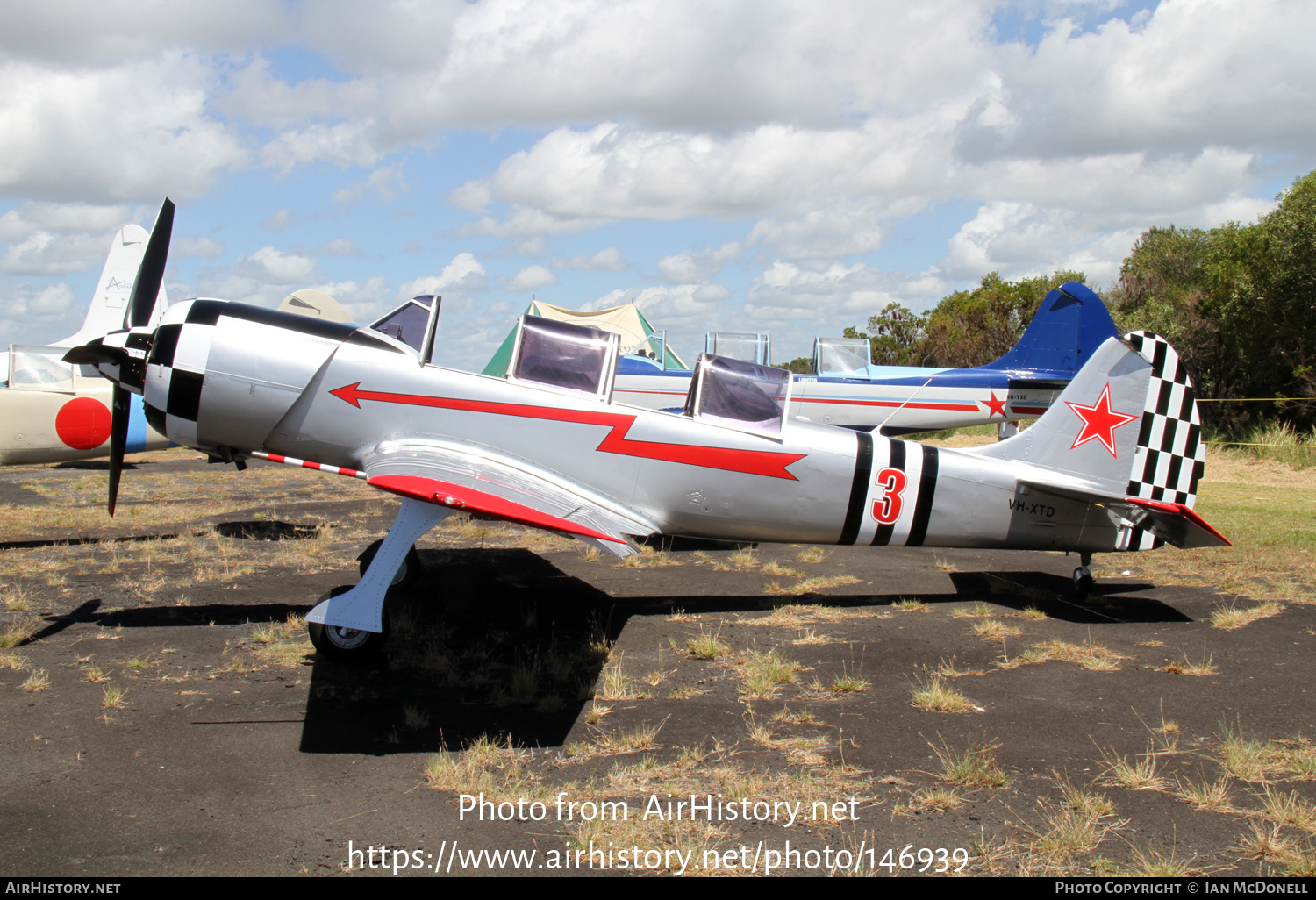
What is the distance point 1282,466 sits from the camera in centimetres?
1620

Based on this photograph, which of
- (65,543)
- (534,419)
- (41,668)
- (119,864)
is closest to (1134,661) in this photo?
(534,419)

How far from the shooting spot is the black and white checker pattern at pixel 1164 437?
23.0ft

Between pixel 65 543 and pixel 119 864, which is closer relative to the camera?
pixel 119 864

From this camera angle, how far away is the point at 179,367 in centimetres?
606

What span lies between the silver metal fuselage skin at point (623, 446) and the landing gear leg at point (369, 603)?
88 centimetres

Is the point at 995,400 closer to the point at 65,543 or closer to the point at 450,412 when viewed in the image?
the point at 450,412

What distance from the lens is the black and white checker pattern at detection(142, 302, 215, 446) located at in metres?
6.07

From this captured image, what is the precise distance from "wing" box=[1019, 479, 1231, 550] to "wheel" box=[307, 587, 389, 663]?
17.2 ft

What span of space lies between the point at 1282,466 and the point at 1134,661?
13803 millimetres

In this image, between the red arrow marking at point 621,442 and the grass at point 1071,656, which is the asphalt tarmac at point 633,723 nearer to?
the grass at point 1071,656

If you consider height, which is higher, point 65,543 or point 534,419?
point 534,419

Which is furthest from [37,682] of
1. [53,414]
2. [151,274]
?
[53,414]

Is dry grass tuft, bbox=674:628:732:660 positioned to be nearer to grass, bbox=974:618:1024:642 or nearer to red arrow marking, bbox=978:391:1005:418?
grass, bbox=974:618:1024:642

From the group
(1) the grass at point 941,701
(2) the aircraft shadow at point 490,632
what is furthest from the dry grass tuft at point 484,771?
(1) the grass at point 941,701
